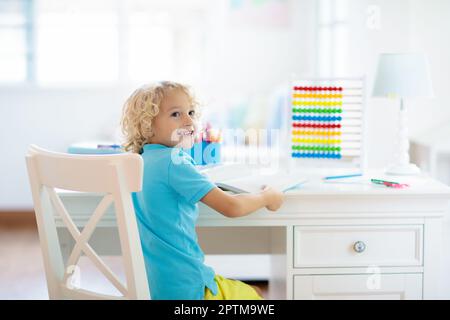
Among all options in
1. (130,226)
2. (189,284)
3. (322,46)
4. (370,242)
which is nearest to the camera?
(130,226)

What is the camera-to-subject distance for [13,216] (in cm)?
495

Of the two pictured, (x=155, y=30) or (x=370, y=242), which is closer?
(x=370, y=242)

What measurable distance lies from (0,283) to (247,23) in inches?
118

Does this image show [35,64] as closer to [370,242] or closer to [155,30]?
[155,30]

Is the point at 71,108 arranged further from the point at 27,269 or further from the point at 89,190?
the point at 89,190

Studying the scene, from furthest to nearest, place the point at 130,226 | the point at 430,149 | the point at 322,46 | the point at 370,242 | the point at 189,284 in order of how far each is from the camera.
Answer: the point at 322,46
the point at 430,149
the point at 370,242
the point at 189,284
the point at 130,226

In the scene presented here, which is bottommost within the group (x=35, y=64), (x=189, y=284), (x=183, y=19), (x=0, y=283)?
(x=0, y=283)

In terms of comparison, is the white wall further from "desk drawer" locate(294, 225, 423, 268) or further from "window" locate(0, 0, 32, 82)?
"desk drawer" locate(294, 225, 423, 268)

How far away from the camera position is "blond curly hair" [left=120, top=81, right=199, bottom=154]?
1775mm

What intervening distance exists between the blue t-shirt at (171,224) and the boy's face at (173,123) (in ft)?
0.19

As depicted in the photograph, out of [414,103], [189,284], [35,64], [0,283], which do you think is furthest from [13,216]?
[189,284]

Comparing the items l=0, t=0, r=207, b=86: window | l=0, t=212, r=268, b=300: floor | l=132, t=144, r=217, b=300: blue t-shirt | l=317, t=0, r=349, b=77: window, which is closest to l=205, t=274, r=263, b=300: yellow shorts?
l=132, t=144, r=217, b=300: blue t-shirt

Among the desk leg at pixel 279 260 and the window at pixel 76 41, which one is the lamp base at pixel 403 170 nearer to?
the desk leg at pixel 279 260

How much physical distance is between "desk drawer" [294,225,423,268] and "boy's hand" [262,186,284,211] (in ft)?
0.47
